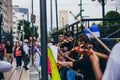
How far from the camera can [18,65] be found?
27422 millimetres

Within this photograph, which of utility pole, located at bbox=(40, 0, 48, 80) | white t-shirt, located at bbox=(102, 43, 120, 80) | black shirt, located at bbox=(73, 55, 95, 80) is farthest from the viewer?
black shirt, located at bbox=(73, 55, 95, 80)

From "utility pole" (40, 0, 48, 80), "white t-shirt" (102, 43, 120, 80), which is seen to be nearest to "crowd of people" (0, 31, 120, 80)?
"white t-shirt" (102, 43, 120, 80)

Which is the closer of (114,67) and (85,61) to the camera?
(114,67)

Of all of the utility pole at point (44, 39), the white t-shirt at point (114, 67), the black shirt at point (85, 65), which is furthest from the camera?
the black shirt at point (85, 65)

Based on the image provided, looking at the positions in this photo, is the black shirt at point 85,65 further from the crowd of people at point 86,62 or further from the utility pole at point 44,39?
the utility pole at point 44,39

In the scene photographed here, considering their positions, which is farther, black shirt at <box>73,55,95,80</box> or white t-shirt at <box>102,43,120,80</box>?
black shirt at <box>73,55,95,80</box>

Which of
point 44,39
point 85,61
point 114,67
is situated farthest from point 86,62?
point 114,67

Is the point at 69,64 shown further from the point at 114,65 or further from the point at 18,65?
the point at 18,65

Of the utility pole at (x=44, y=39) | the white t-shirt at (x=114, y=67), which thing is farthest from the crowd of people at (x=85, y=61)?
the utility pole at (x=44, y=39)

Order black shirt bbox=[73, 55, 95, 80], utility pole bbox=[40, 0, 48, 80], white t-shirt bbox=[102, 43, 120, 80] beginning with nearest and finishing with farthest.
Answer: white t-shirt bbox=[102, 43, 120, 80], utility pole bbox=[40, 0, 48, 80], black shirt bbox=[73, 55, 95, 80]

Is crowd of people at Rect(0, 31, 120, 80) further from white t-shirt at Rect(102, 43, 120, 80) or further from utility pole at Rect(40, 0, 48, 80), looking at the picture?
utility pole at Rect(40, 0, 48, 80)

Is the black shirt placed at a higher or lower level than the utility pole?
lower

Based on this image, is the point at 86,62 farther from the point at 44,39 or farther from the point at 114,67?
the point at 114,67

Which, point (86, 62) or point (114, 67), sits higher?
point (114, 67)
